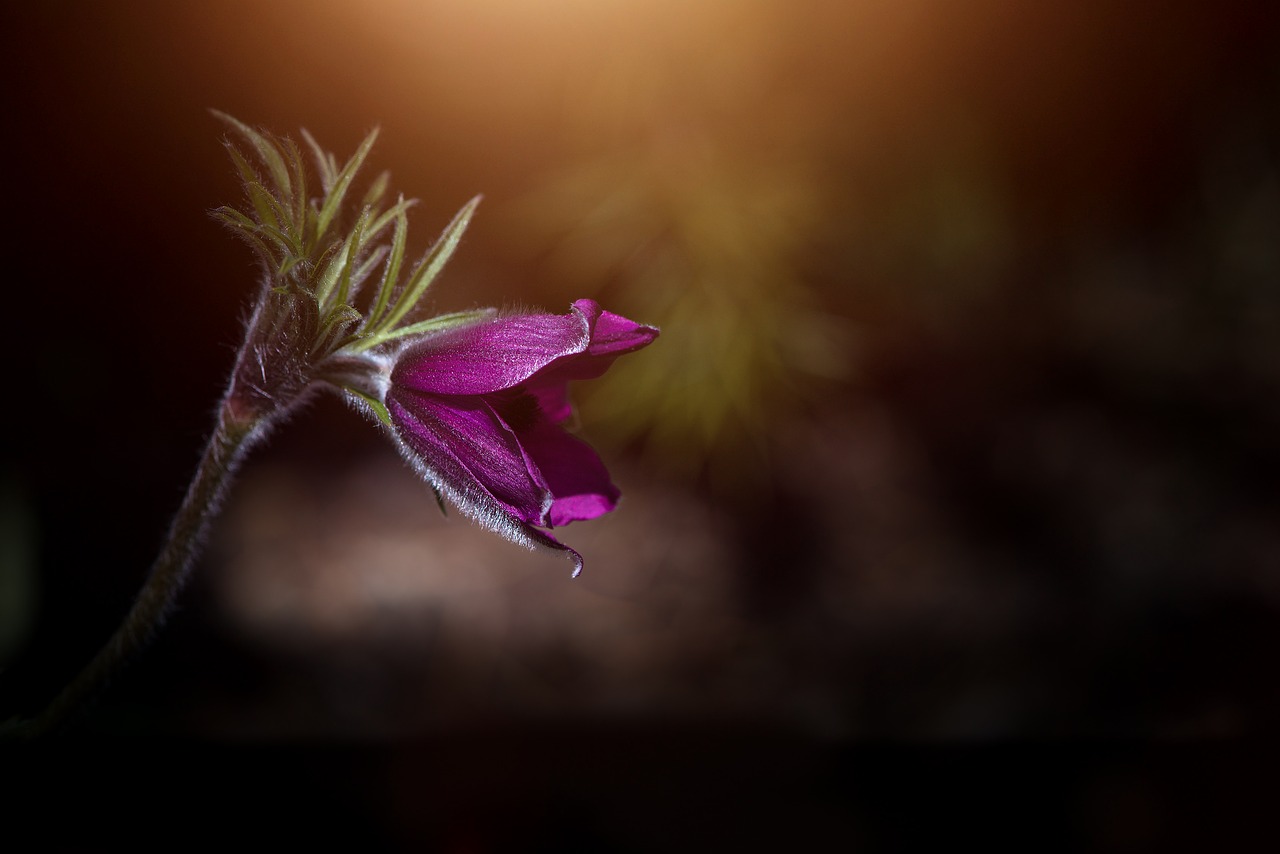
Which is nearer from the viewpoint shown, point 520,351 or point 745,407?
point 520,351

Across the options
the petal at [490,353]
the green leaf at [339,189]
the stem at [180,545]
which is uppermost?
the green leaf at [339,189]

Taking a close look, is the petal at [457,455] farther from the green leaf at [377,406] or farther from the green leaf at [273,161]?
the green leaf at [273,161]

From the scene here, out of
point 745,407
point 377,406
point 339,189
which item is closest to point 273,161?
point 339,189

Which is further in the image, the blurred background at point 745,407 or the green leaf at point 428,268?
the blurred background at point 745,407

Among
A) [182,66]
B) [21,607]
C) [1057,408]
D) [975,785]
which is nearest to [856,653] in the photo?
[975,785]

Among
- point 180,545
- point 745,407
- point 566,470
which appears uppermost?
point 745,407

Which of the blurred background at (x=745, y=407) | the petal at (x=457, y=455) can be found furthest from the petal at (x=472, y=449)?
the blurred background at (x=745, y=407)

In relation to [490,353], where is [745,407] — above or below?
above

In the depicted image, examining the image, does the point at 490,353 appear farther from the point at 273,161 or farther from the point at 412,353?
the point at 273,161
